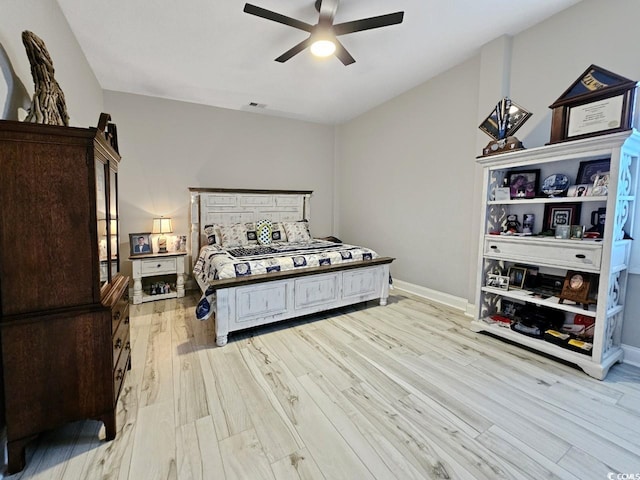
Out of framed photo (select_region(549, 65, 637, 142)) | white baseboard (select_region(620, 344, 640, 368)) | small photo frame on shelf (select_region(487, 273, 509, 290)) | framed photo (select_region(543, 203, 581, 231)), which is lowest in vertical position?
white baseboard (select_region(620, 344, 640, 368))

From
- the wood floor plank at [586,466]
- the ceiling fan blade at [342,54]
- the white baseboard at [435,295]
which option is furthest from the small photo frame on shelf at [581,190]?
the ceiling fan blade at [342,54]

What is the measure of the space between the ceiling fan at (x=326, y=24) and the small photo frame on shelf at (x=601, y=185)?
192cm

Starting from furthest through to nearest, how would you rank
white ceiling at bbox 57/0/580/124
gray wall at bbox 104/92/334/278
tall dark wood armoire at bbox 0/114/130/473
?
gray wall at bbox 104/92/334/278, white ceiling at bbox 57/0/580/124, tall dark wood armoire at bbox 0/114/130/473

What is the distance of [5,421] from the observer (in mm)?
1355

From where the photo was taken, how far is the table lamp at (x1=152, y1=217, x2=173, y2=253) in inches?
156

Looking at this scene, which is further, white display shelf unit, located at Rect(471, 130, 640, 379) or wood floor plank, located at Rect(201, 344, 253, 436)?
white display shelf unit, located at Rect(471, 130, 640, 379)

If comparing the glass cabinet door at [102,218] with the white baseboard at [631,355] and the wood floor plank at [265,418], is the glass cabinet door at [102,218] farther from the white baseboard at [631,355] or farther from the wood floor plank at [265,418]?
the white baseboard at [631,355]

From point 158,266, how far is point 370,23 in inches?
140

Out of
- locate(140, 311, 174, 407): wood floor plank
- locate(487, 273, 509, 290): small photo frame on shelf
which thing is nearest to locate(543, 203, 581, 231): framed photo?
locate(487, 273, 509, 290): small photo frame on shelf

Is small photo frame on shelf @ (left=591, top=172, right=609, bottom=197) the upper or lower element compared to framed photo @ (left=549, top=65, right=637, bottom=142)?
lower

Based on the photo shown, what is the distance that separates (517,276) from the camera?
2791mm

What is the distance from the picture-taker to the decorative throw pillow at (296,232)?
4.43 meters

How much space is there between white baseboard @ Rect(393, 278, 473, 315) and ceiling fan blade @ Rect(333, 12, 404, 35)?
9.51 ft

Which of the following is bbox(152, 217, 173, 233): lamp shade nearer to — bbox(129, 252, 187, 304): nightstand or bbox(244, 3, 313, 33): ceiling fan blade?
bbox(129, 252, 187, 304): nightstand
